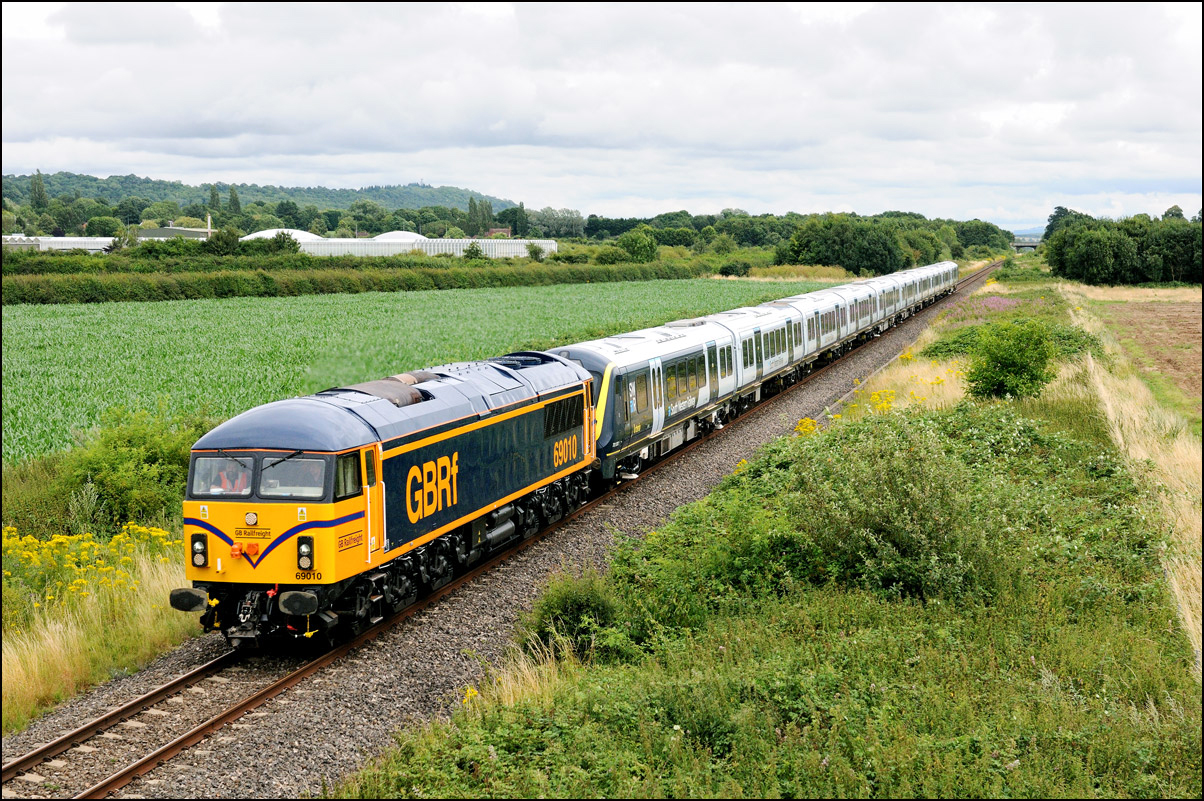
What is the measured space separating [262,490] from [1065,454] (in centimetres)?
1486

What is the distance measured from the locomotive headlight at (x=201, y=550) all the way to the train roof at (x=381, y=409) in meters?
1.13

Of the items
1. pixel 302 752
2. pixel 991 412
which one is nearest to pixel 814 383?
pixel 991 412

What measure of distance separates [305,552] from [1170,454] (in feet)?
49.2

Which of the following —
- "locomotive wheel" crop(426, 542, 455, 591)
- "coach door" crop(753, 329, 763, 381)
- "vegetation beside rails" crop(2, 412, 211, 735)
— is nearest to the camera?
"vegetation beside rails" crop(2, 412, 211, 735)

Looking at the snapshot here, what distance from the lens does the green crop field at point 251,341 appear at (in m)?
25.9

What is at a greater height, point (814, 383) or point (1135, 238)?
point (1135, 238)

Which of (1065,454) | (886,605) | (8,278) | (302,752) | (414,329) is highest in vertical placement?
(8,278)

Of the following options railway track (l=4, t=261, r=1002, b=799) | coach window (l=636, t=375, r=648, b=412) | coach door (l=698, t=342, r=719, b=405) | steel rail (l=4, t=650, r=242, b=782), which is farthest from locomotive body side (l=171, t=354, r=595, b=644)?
coach door (l=698, t=342, r=719, b=405)

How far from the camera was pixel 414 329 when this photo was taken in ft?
161

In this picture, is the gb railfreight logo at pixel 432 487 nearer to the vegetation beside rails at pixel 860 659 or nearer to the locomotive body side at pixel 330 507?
the locomotive body side at pixel 330 507

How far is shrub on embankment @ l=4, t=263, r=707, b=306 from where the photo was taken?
6194cm

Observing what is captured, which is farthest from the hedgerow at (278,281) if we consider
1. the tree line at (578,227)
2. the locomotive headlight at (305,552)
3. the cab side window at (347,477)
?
the locomotive headlight at (305,552)

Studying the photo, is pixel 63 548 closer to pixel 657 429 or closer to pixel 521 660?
pixel 521 660

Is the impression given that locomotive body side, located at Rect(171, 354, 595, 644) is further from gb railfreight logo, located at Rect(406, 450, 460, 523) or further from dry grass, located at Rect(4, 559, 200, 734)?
dry grass, located at Rect(4, 559, 200, 734)
